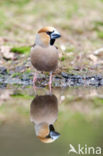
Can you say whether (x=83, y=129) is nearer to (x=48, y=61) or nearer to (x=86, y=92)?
(x=86, y=92)

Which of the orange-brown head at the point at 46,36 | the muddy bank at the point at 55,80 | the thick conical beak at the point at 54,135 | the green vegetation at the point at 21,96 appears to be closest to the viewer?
the thick conical beak at the point at 54,135

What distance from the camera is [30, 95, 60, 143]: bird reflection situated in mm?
4253

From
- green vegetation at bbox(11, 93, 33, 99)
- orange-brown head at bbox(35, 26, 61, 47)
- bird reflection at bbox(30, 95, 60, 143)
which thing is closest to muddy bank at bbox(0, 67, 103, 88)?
orange-brown head at bbox(35, 26, 61, 47)

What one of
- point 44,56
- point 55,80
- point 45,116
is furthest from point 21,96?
point 55,80

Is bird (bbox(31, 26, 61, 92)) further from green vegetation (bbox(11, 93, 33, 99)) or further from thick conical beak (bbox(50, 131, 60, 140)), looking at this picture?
thick conical beak (bbox(50, 131, 60, 140))

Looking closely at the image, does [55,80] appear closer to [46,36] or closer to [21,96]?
[46,36]

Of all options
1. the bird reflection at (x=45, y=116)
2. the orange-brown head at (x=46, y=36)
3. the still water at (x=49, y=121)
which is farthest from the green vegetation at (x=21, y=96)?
the orange-brown head at (x=46, y=36)

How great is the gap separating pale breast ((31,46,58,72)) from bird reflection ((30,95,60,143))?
0.95 m

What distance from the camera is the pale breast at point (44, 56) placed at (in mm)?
6941

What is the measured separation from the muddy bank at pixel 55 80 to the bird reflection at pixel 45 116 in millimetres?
1212

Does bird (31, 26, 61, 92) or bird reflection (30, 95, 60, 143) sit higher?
bird (31, 26, 61, 92)

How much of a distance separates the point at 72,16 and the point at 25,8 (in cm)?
127

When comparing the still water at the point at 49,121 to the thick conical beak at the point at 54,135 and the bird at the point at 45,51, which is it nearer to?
the thick conical beak at the point at 54,135

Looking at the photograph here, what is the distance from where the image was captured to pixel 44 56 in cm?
694
